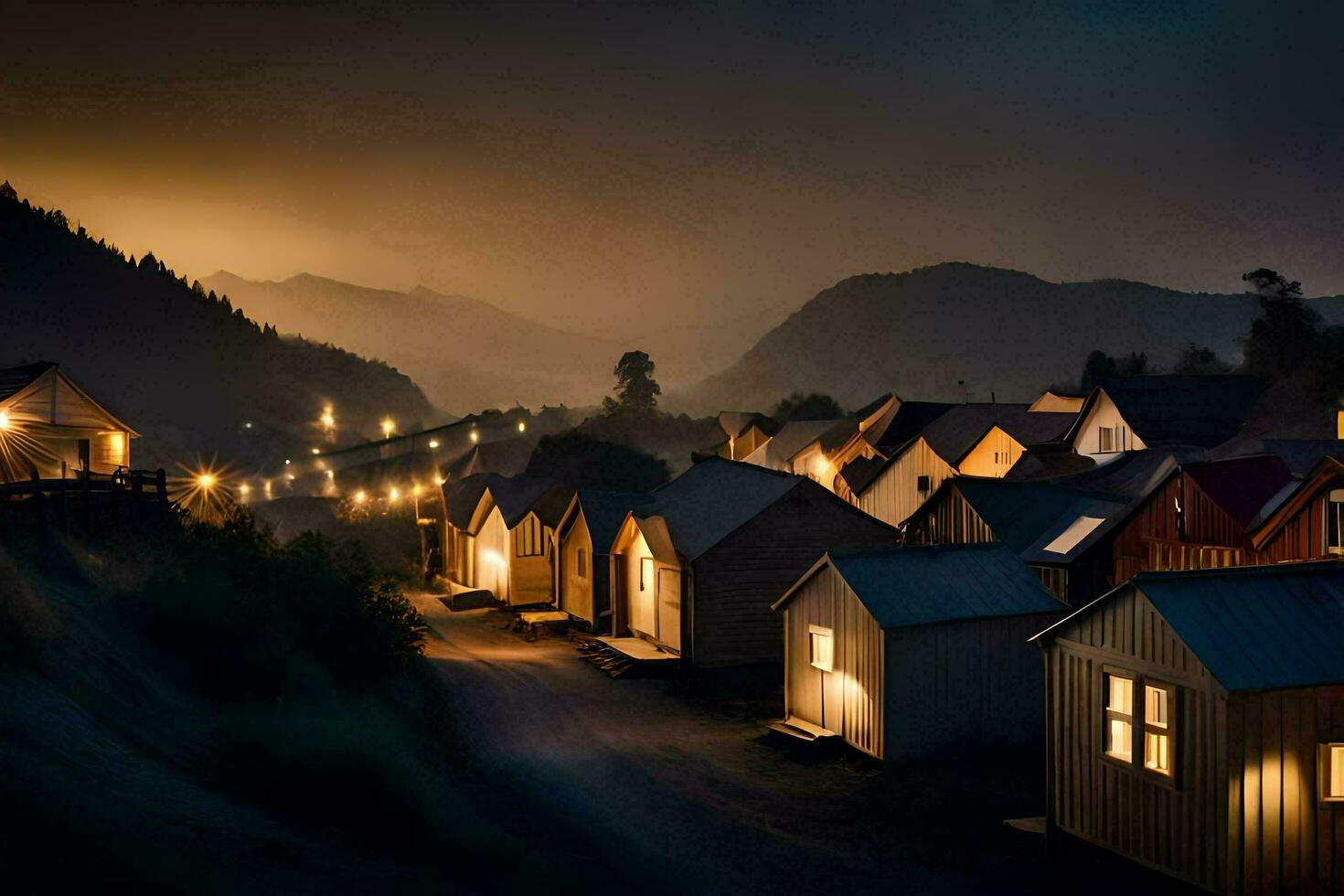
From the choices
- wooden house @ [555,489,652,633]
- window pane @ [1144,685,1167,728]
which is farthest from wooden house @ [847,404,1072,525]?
window pane @ [1144,685,1167,728]

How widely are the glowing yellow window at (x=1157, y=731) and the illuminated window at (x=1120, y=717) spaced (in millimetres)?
203

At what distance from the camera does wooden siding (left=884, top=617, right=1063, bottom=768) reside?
22625 mm

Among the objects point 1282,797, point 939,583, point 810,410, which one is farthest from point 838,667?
point 810,410

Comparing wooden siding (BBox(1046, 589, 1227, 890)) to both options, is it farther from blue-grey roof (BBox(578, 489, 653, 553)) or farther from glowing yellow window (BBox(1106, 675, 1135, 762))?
blue-grey roof (BBox(578, 489, 653, 553))

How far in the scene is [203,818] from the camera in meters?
10.7

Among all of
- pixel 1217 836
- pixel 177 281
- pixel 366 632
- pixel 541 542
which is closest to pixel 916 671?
pixel 1217 836

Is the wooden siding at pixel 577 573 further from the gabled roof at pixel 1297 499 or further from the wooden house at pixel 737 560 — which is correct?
the gabled roof at pixel 1297 499

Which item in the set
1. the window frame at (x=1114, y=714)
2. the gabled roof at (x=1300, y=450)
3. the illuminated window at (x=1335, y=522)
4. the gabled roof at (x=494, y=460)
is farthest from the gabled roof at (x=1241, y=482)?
the gabled roof at (x=494, y=460)

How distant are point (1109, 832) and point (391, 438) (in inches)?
3665

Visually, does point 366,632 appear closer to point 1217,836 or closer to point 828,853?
point 828,853

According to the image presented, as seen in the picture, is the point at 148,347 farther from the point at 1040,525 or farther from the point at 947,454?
the point at 1040,525

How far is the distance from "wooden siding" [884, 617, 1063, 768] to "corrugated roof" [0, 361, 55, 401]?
110 feet

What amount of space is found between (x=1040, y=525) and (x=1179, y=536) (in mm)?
4137

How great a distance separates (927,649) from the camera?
2288 centimetres
